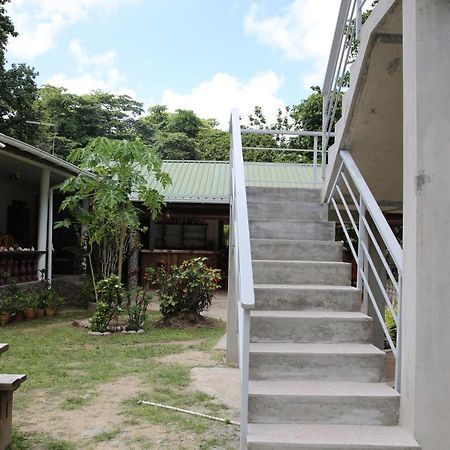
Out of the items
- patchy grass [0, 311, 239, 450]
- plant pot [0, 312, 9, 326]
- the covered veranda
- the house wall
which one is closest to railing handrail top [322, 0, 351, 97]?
patchy grass [0, 311, 239, 450]

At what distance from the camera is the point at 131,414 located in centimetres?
423

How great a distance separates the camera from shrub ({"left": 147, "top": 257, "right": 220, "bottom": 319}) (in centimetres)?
897

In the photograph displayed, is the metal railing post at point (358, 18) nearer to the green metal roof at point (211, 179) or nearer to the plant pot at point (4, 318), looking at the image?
the plant pot at point (4, 318)

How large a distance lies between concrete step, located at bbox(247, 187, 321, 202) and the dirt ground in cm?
202

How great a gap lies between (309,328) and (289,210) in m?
1.85

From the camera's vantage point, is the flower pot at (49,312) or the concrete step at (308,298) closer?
the concrete step at (308,298)

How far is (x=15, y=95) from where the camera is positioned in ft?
66.8

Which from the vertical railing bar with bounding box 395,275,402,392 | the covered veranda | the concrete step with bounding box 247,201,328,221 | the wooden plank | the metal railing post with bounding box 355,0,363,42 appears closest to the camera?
the vertical railing bar with bounding box 395,275,402,392

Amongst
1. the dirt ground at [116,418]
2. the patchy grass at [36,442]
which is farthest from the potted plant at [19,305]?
the patchy grass at [36,442]

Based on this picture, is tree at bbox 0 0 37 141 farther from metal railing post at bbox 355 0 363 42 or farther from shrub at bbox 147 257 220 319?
metal railing post at bbox 355 0 363 42

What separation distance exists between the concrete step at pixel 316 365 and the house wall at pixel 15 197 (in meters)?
11.8

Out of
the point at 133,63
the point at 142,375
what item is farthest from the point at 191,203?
the point at 133,63

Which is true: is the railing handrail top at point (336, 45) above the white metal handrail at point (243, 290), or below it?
above

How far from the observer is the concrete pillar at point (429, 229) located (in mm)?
2758
